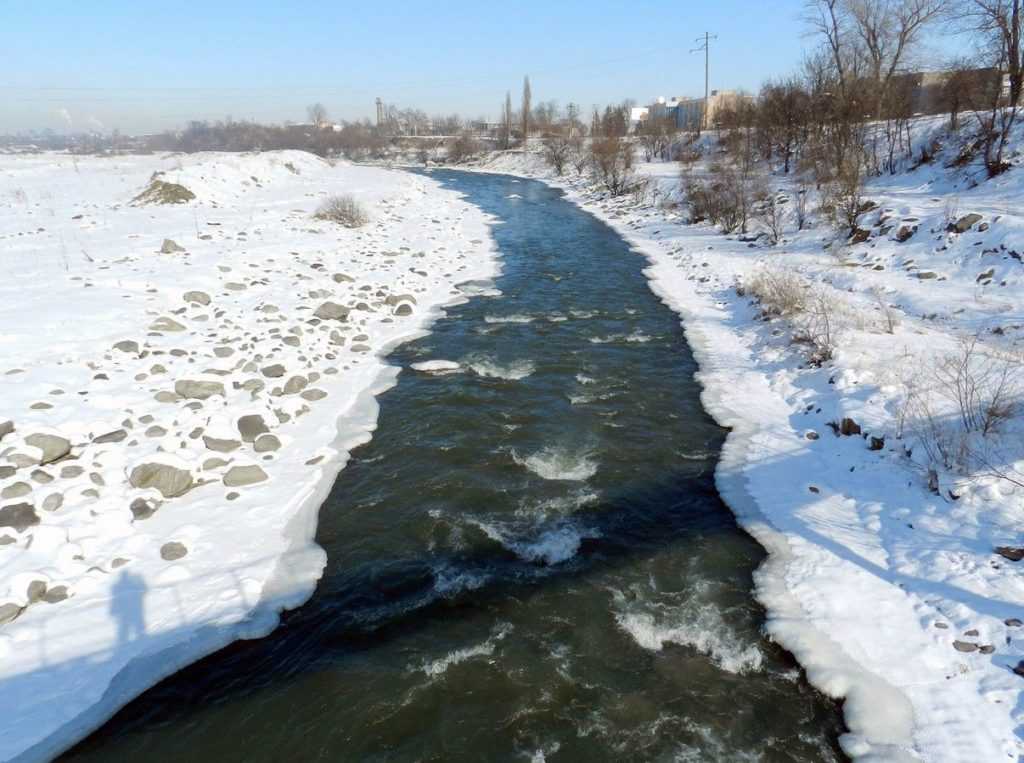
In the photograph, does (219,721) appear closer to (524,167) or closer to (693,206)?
(693,206)

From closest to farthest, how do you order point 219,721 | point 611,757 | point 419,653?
point 611,757, point 219,721, point 419,653

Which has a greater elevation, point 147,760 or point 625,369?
point 625,369

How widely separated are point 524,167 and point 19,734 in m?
66.6

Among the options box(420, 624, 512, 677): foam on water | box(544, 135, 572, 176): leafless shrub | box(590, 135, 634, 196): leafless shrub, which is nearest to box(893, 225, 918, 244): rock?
box(420, 624, 512, 677): foam on water

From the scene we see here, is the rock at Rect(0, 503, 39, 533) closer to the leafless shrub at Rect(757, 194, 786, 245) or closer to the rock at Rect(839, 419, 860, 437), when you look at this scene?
the rock at Rect(839, 419, 860, 437)

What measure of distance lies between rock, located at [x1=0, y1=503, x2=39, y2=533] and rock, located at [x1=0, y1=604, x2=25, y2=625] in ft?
3.50

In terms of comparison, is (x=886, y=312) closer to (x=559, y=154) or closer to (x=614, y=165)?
(x=614, y=165)

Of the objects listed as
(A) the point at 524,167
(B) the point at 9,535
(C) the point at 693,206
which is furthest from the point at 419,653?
(A) the point at 524,167

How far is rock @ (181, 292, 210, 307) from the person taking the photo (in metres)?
11.5

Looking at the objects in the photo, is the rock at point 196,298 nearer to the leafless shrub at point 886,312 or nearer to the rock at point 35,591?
the rock at point 35,591

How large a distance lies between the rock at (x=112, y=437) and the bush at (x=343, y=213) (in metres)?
15.1

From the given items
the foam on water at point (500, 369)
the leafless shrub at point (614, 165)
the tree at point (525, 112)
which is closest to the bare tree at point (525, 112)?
the tree at point (525, 112)

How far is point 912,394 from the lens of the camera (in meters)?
8.02

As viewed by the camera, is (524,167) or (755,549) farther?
Answer: (524,167)
